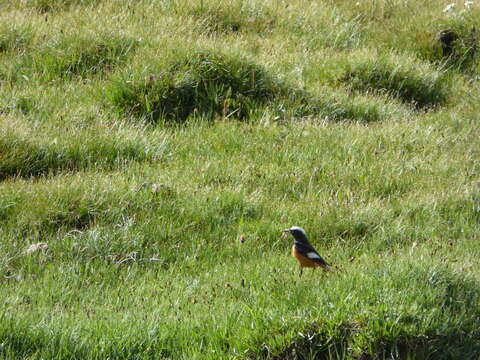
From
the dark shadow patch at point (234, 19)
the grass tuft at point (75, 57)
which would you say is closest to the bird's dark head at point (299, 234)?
the grass tuft at point (75, 57)

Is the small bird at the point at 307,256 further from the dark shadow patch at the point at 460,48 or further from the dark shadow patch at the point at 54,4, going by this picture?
the dark shadow patch at the point at 54,4

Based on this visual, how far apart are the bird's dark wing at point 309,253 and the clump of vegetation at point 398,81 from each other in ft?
14.1

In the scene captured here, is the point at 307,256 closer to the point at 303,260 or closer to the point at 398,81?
the point at 303,260

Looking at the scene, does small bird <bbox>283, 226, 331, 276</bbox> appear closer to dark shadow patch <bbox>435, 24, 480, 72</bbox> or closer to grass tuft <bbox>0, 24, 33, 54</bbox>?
grass tuft <bbox>0, 24, 33, 54</bbox>

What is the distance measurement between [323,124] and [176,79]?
5.97 ft

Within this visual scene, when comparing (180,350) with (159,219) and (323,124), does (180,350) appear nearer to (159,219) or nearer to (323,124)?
(159,219)

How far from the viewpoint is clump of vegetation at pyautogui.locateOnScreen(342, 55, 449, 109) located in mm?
9805

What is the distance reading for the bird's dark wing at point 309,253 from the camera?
19.1ft

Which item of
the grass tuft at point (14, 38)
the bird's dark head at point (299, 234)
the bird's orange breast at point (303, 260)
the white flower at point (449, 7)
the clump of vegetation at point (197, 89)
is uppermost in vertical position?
the white flower at point (449, 7)

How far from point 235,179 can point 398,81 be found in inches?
139

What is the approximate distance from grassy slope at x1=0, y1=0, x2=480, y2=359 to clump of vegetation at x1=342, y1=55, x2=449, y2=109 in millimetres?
27

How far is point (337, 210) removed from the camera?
695cm

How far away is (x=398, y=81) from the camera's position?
9945mm

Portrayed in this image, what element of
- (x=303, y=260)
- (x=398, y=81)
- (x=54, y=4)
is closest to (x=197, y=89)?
(x=398, y=81)
